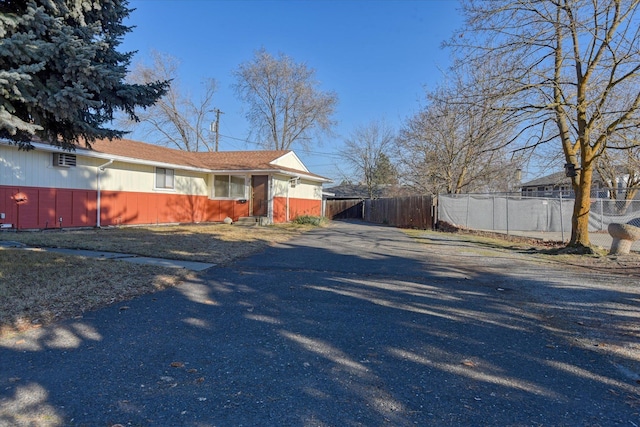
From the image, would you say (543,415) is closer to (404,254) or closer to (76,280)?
(76,280)

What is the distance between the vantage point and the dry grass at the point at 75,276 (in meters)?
4.71

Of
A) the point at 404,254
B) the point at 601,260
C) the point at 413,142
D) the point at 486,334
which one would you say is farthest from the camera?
the point at 413,142

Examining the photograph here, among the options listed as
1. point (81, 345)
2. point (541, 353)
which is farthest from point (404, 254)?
point (81, 345)

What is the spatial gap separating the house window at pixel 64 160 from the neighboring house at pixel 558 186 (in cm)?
1888

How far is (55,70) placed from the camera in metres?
5.18

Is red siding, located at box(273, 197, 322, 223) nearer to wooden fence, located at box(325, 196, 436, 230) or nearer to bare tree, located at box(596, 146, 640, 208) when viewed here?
wooden fence, located at box(325, 196, 436, 230)

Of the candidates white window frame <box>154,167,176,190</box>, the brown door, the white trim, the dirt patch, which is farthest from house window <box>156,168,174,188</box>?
the dirt patch

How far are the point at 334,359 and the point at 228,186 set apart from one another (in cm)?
1833

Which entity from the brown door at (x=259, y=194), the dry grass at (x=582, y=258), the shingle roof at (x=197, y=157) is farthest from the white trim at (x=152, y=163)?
the dry grass at (x=582, y=258)

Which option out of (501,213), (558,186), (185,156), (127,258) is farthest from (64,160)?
(558,186)

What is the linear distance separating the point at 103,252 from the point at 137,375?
264 inches

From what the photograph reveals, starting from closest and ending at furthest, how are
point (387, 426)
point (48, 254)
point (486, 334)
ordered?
point (387, 426), point (486, 334), point (48, 254)

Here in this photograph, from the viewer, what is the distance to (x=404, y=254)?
10891mm

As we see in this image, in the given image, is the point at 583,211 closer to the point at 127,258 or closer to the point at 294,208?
the point at 127,258
